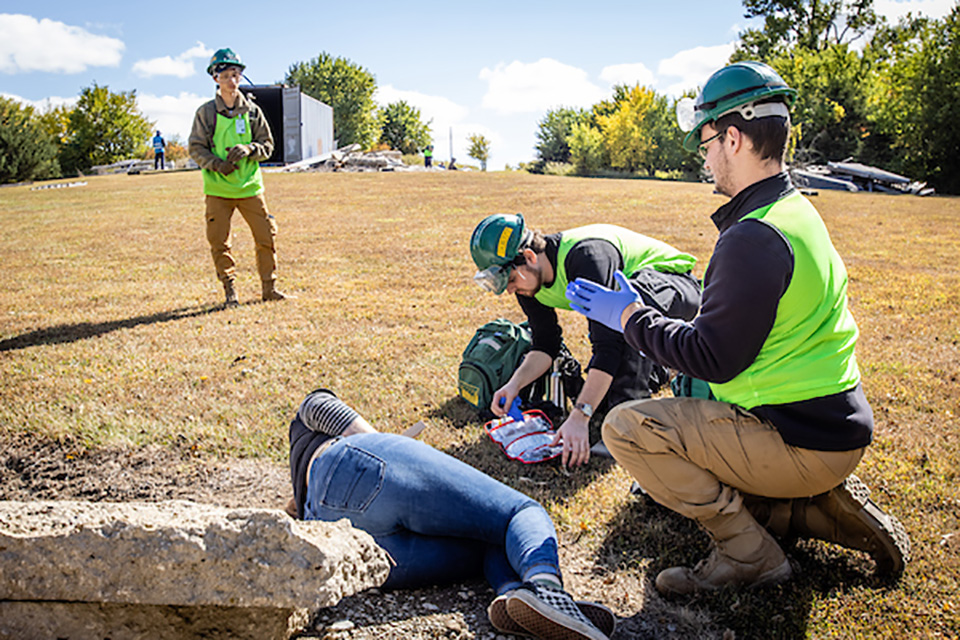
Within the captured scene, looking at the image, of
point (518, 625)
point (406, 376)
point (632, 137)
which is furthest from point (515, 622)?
point (632, 137)

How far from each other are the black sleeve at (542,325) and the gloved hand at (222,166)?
4.32 m

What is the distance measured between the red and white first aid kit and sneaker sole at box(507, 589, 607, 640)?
1754 mm

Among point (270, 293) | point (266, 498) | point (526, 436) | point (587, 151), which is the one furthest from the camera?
point (587, 151)

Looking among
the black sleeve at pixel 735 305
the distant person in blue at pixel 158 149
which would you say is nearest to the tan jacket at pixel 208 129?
the black sleeve at pixel 735 305

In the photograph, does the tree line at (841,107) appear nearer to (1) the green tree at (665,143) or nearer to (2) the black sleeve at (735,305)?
(1) the green tree at (665,143)

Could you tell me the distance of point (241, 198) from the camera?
24.2ft

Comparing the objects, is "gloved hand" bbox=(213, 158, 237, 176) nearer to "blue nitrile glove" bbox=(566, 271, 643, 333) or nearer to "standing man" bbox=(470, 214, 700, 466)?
"standing man" bbox=(470, 214, 700, 466)

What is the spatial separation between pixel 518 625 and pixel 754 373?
1.22 m

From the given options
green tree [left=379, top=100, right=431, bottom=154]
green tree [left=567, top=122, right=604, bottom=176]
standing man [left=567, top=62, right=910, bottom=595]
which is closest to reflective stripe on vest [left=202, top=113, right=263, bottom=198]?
standing man [left=567, top=62, right=910, bottom=595]

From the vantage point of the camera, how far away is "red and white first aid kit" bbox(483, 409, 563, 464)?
3869 millimetres

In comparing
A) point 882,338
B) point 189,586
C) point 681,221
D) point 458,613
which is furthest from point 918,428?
point 681,221

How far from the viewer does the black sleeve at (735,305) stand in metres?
2.23

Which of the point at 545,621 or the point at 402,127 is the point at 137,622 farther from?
the point at 402,127

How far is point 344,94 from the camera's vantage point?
58.0m
